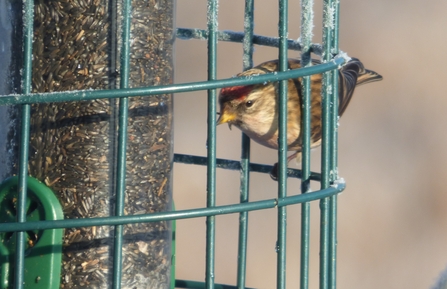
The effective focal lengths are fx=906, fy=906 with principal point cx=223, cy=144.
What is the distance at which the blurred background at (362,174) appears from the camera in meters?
7.43

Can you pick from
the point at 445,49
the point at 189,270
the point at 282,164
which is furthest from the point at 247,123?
the point at 445,49

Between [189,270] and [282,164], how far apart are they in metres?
4.19

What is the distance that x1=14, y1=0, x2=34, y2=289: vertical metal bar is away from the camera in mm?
2918

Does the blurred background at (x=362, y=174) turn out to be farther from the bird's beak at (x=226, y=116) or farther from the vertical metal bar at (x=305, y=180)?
the vertical metal bar at (x=305, y=180)

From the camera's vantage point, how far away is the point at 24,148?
292 cm

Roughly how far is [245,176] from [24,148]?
119 cm

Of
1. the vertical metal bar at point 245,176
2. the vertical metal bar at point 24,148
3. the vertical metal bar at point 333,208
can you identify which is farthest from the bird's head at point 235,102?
the vertical metal bar at point 24,148

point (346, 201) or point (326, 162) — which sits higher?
point (326, 162)

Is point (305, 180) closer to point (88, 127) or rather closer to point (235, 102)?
point (88, 127)

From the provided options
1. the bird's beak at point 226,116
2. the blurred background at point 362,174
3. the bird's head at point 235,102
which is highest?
the bird's head at point 235,102

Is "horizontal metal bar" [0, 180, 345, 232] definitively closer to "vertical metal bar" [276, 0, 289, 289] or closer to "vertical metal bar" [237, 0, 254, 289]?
"vertical metal bar" [276, 0, 289, 289]

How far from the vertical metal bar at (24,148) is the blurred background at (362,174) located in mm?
4178

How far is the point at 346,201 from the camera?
773cm

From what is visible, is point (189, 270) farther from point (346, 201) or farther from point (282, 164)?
point (282, 164)
